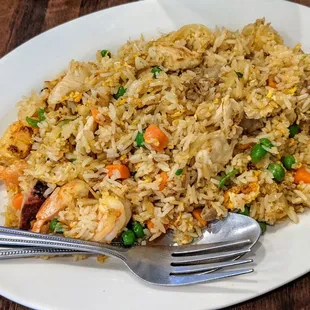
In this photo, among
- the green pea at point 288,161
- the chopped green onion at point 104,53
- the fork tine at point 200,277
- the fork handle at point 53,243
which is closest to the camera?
the fork tine at point 200,277

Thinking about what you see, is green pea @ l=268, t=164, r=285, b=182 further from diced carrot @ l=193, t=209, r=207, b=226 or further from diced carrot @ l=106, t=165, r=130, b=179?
diced carrot @ l=106, t=165, r=130, b=179

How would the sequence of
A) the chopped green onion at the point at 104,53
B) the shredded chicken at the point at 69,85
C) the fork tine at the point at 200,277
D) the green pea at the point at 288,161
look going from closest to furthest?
1. the fork tine at the point at 200,277
2. the green pea at the point at 288,161
3. the shredded chicken at the point at 69,85
4. the chopped green onion at the point at 104,53

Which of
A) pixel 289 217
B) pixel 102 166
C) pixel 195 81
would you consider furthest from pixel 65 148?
pixel 289 217

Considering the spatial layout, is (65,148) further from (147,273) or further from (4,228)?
(147,273)

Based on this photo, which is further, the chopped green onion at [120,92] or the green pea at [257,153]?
the chopped green onion at [120,92]

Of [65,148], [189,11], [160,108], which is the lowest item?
[65,148]

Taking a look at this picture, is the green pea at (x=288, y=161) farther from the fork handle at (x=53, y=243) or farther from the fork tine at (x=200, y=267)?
the fork handle at (x=53, y=243)

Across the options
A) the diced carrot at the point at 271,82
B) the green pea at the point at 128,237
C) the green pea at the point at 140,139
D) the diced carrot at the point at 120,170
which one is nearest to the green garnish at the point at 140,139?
the green pea at the point at 140,139
